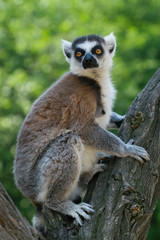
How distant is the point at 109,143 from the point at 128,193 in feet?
2.73

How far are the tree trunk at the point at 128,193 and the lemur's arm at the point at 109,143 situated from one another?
87 millimetres

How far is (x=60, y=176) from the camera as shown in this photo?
4473 mm

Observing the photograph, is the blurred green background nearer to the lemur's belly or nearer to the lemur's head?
the lemur's head

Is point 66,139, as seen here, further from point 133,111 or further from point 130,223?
point 130,223

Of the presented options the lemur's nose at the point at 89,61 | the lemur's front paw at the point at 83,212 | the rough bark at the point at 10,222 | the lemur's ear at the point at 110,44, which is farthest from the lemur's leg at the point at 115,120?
the rough bark at the point at 10,222

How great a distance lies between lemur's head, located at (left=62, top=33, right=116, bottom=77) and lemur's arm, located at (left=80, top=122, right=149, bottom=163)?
88 centimetres

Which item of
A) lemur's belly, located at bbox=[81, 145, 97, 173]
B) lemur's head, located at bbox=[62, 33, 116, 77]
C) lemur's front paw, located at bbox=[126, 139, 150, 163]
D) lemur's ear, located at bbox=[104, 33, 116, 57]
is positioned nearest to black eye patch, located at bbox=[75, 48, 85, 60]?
lemur's head, located at bbox=[62, 33, 116, 77]

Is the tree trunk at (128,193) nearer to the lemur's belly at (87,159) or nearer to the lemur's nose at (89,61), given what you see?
the lemur's belly at (87,159)

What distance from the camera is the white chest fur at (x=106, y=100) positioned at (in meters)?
5.17

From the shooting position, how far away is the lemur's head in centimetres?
531

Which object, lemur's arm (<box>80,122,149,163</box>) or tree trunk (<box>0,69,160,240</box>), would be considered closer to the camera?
tree trunk (<box>0,69,160,240</box>)

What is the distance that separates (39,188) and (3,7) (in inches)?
458

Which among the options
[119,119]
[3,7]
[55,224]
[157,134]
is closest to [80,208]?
[55,224]

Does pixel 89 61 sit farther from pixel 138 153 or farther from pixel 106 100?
pixel 138 153
